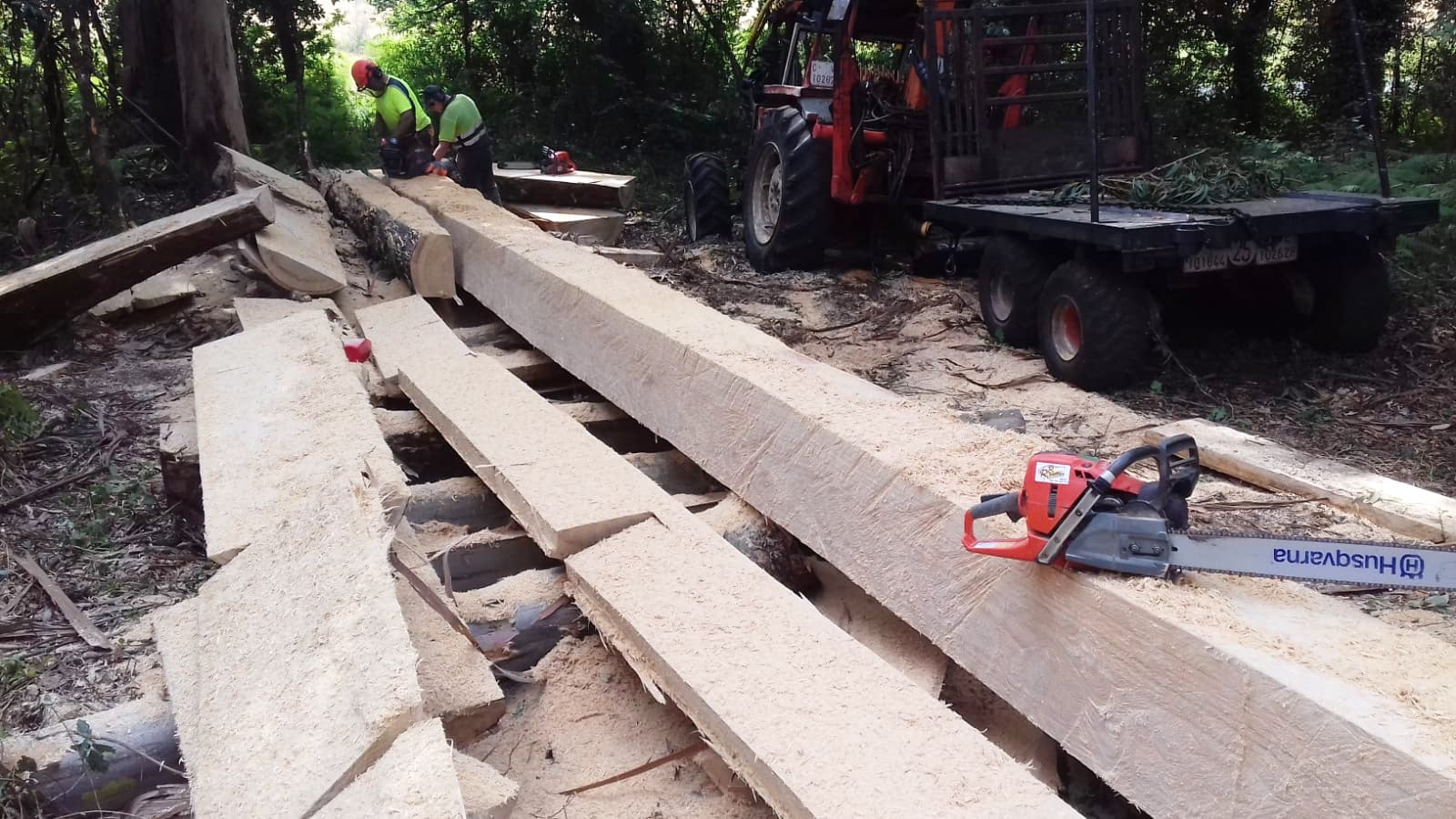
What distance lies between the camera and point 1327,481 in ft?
13.0

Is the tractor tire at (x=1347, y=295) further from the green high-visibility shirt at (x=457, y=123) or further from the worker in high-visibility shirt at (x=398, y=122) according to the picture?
the worker in high-visibility shirt at (x=398, y=122)

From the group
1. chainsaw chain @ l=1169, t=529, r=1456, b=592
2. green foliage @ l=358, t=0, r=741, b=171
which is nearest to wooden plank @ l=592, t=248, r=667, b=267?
chainsaw chain @ l=1169, t=529, r=1456, b=592

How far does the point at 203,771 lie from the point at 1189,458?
204 cm

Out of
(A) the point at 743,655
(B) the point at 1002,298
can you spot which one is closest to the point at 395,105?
(B) the point at 1002,298

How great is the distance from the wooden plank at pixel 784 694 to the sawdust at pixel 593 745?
16cm

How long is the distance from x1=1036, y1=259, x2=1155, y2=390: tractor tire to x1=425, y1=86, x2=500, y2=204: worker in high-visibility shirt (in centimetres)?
548

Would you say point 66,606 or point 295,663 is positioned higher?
point 295,663

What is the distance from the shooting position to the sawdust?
96.4 inches

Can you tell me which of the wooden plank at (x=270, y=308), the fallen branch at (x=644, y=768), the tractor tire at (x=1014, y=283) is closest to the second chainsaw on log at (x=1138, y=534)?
the fallen branch at (x=644, y=768)

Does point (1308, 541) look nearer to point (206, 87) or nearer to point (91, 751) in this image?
point (91, 751)

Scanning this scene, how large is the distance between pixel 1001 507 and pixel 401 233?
4.80 m

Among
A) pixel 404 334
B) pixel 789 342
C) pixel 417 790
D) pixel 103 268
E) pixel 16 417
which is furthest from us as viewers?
pixel 789 342

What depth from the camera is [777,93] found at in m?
8.68

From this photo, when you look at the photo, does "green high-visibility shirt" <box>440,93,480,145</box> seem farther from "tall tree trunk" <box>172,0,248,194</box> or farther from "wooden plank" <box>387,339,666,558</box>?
"wooden plank" <box>387,339,666,558</box>
